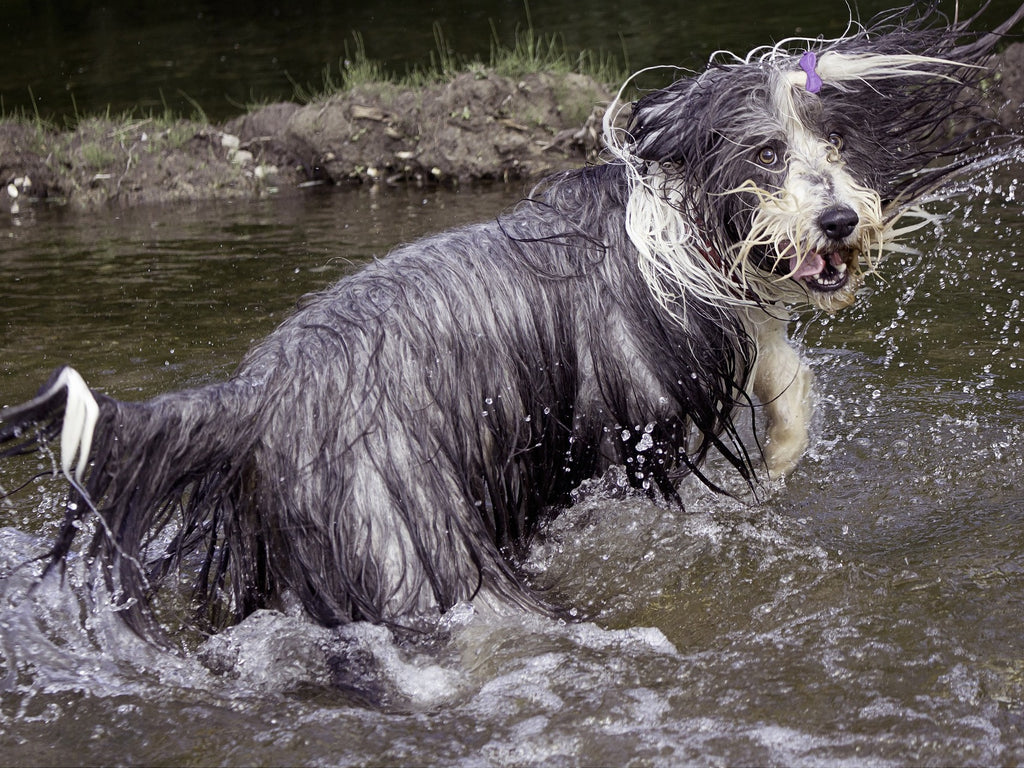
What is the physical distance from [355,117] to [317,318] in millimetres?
6612

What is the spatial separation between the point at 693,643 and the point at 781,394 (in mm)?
911

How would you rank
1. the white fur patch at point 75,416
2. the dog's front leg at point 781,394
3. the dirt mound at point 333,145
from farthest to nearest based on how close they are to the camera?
the dirt mound at point 333,145 < the dog's front leg at point 781,394 < the white fur patch at point 75,416

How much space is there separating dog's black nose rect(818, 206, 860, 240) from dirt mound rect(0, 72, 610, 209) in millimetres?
5674

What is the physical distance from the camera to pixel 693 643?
3184mm

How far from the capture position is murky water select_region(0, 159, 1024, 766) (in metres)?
2.73

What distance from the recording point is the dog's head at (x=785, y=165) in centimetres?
312

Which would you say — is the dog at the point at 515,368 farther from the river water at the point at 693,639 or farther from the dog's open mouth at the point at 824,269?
the river water at the point at 693,639

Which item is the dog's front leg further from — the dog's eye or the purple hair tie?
the purple hair tie

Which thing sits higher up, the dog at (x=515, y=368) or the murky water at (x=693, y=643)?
the dog at (x=515, y=368)

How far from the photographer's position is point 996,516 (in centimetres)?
374

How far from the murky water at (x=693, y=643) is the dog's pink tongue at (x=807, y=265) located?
0.80m

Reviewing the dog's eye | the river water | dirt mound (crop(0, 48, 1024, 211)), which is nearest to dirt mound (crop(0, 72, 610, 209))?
dirt mound (crop(0, 48, 1024, 211))

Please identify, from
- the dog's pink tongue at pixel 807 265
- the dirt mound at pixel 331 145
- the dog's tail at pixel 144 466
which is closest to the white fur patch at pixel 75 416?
the dog's tail at pixel 144 466

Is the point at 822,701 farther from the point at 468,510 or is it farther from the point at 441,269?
the point at 441,269
